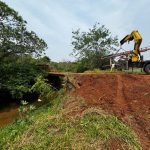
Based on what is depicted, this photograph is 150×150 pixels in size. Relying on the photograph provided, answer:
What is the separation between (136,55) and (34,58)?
6.96m

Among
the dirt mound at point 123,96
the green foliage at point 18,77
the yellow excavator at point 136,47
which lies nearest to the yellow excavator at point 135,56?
the yellow excavator at point 136,47

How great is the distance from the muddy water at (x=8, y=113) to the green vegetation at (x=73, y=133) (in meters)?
6.02

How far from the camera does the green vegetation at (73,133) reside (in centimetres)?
827

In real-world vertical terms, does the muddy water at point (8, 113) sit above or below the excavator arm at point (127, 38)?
below

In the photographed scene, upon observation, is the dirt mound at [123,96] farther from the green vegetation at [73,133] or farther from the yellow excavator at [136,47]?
the yellow excavator at [136,47]

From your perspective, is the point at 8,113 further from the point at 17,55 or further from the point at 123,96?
the point at 123,96

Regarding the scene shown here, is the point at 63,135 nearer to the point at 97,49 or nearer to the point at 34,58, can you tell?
the point at 34,58

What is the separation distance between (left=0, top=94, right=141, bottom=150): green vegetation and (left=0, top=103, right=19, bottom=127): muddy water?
6023 mm

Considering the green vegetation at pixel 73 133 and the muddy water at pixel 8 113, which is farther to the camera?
the muddy water at pixel 8 113

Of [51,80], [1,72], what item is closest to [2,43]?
[1,72]

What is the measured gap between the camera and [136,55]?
17625 millimetres

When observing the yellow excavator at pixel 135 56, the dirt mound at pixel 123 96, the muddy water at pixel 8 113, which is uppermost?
the yellow excavator at pixel 135 56

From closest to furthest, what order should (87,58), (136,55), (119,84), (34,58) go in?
(119,84)
(136,55)
(34,58)
(87,58)

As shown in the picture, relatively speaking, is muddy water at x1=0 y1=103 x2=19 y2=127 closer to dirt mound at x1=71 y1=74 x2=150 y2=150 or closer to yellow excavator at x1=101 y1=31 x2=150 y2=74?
dirt mound at x1=71 y1=74 x2=150 y2=150
